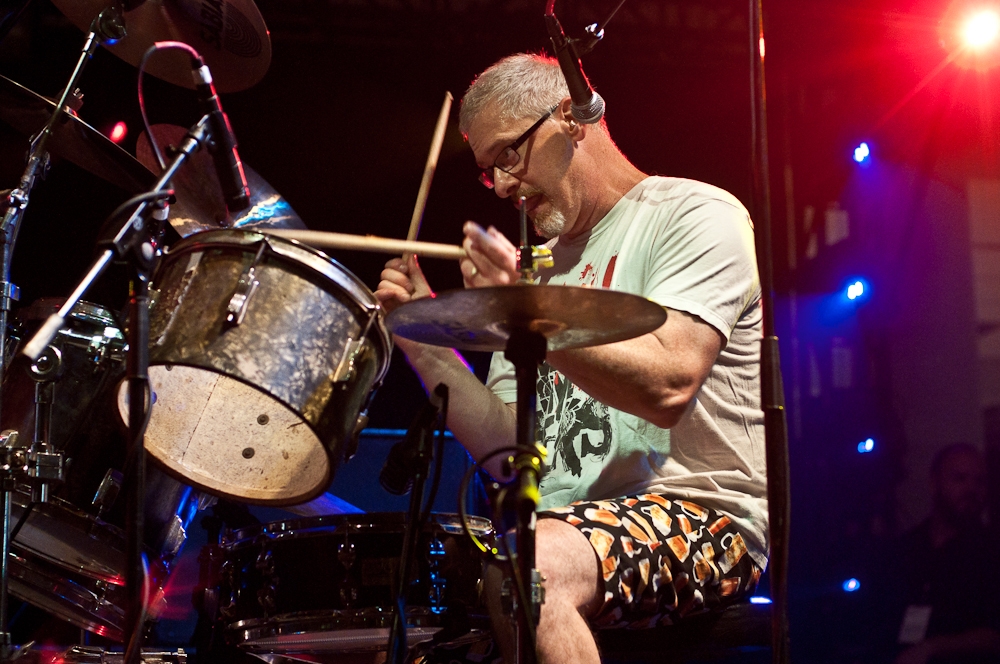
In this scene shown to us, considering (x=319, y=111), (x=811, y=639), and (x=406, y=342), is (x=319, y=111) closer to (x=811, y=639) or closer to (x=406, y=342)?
(x=406, y=342)

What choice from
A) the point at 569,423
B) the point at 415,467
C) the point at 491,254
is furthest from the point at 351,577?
the point at 491,254

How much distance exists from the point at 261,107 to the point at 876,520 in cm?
365

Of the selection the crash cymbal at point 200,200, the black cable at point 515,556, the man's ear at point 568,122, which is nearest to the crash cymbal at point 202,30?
the crash cymbal at point 200,200

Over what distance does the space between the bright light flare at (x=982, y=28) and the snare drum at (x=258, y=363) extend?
391 centimetres

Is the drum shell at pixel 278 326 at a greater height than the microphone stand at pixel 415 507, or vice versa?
the drum shell at pixel 278 326

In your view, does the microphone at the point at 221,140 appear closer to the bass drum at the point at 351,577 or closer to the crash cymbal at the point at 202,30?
the bass drum at the point at 351,577

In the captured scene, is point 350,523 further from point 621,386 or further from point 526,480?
point 526,480

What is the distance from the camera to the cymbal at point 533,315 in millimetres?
1271

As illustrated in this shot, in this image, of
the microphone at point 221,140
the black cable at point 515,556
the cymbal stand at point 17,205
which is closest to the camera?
the black cable at point 515,556

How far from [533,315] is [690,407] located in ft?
2.33

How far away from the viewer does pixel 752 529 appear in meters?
1.88

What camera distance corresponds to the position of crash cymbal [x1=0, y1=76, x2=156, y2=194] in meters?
2.40

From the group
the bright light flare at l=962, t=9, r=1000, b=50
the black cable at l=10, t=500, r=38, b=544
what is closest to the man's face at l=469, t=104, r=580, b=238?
the black cable at l=10, t=500, r=38, b=544

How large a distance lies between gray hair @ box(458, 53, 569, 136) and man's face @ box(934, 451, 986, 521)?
3.06m
